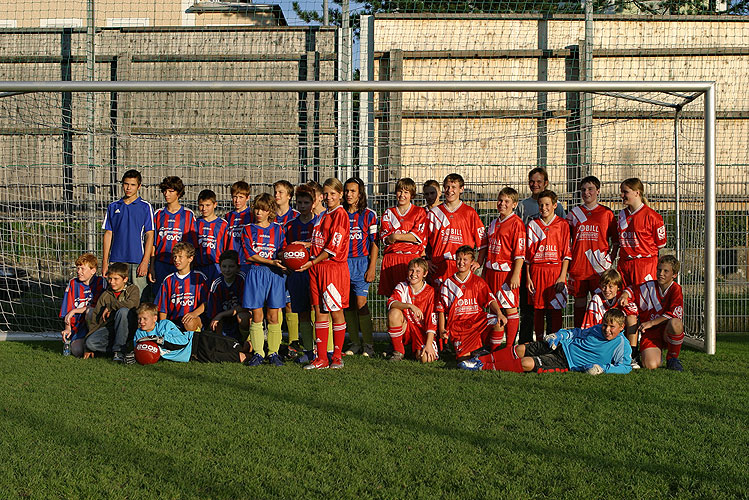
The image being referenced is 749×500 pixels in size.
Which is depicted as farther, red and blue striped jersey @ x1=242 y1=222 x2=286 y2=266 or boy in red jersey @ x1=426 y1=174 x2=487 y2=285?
boy in red jersey @ x1=426 y1=174 x2=487 y2=285

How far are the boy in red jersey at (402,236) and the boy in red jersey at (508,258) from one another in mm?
648

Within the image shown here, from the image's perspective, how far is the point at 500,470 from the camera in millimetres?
3041

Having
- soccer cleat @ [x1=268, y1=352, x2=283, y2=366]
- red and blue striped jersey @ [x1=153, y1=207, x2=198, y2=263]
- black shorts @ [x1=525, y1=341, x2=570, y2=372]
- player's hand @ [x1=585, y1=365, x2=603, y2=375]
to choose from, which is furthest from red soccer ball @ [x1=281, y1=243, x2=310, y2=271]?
player's hand @ [x1=585, y1=365, x2=603, y2=375]

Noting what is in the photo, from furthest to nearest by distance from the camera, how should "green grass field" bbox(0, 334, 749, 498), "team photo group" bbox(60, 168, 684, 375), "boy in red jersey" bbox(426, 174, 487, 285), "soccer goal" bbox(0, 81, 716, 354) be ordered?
"soccer goal" bbox(0, 81, 716, 354), "boy in red jersey" bbox(426, 174, 487, 285), "team photo group" bbox(60, 168, 684, 375), "green grass field" bbox(0, 334, 749, 498)

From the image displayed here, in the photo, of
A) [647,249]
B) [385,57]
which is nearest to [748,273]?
Answer: [647,249]

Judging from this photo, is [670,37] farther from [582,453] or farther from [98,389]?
[98,389]

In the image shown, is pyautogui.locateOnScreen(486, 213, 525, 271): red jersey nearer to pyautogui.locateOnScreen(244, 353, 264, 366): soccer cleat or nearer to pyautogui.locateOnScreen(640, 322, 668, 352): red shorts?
pyautogui.locateOnScreen(640, 322, 668, 352): red shorts

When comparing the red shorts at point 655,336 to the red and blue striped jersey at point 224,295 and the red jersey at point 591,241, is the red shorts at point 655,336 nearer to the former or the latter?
the red jersey at point 591,241

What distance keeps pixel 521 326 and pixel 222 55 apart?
472 centimetres

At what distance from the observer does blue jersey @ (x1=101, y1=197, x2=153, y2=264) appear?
251 inches

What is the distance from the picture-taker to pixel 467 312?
19.4 feet

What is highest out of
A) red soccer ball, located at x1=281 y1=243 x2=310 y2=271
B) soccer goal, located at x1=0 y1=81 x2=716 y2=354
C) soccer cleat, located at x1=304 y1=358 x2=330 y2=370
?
soccer goal, located at x1=0 y1=81 x2=716 y2=354

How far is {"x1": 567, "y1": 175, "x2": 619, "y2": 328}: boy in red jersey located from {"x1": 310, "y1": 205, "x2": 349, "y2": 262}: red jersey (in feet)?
7.23

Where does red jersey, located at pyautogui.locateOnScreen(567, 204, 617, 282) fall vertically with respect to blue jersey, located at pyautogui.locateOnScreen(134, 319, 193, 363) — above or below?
above
